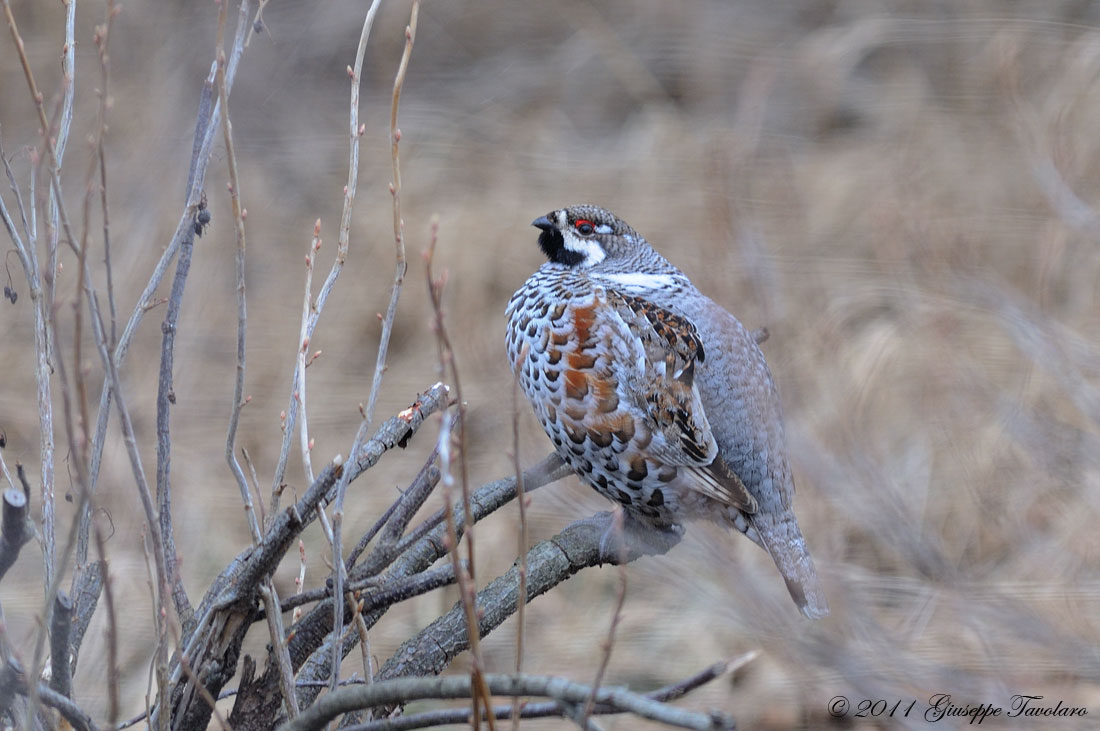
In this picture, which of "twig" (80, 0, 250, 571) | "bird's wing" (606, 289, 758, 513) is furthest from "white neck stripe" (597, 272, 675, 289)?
"twig" (80, 0, 250, 571)

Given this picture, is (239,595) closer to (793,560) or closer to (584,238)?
(793,560)

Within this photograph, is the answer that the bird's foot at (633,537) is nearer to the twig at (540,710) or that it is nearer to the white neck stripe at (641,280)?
the white neck stripe at (641,280)

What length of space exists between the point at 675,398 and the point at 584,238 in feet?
2.02

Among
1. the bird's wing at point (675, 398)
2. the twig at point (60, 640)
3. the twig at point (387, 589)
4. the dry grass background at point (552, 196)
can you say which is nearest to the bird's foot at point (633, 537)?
the bird's wing at point (675, 398)

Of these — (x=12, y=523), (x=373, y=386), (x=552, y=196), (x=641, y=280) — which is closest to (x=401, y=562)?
(x=373, y=386)

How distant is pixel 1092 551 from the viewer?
3371 mm

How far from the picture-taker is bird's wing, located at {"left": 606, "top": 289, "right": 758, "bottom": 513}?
2.38m

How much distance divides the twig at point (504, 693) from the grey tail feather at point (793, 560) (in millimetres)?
1133

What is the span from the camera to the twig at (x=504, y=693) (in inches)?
39.6

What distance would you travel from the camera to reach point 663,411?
2.40 m

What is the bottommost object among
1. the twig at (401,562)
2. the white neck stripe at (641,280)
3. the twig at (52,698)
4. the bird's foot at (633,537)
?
the bird's foot at (633,537)

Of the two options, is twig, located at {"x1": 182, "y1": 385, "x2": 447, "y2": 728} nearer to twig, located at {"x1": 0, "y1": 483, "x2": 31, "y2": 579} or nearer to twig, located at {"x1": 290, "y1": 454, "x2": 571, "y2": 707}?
twig, located at {"x1": 290, "y1": 454, "x2": 571, "y2": 707}

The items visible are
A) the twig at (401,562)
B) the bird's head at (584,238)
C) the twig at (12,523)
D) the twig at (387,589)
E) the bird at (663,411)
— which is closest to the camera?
the twig at (12,523)

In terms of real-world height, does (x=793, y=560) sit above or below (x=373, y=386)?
below
